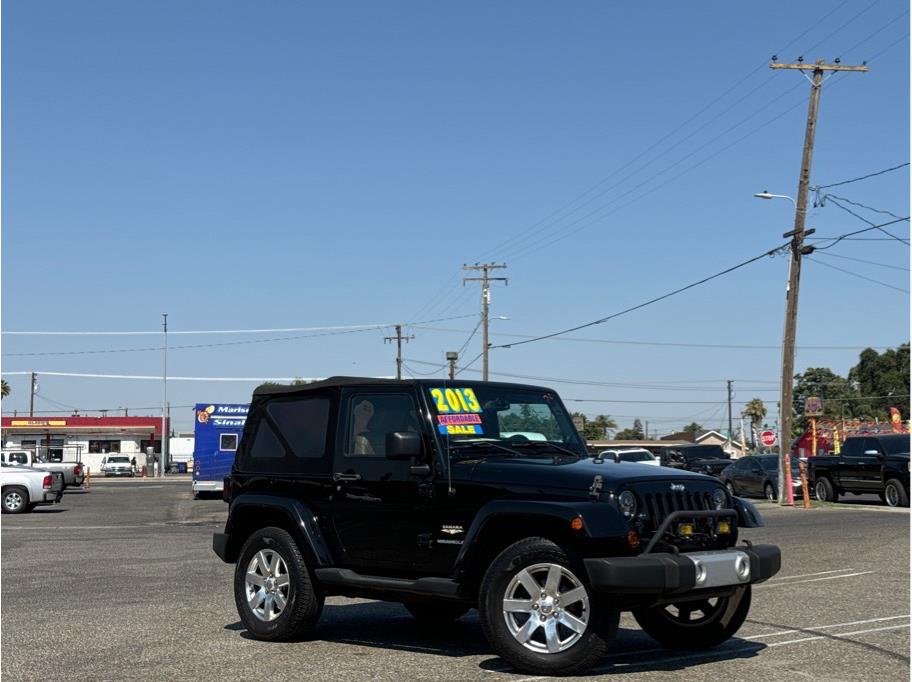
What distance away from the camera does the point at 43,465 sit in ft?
145

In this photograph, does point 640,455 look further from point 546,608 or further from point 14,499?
point 546,608

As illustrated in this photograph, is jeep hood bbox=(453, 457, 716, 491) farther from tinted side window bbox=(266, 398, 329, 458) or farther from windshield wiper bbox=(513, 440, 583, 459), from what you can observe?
tinted side window bbox=(266, 398, 329, 458)

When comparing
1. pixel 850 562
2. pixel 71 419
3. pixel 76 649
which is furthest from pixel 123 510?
pixel 71 419

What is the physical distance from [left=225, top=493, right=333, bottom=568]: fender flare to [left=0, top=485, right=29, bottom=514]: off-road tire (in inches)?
919

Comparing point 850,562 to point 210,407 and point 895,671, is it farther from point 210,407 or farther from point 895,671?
point 210,407

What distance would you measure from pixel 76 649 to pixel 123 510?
2534 cm

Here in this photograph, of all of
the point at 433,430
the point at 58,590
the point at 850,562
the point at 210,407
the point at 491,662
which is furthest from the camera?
the point at 210,407

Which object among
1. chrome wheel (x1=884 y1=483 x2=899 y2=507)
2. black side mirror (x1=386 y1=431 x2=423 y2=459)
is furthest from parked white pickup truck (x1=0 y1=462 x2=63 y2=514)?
black side mirror (x1=386 y1=431 x2=423 y2=459)

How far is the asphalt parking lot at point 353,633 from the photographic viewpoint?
7570mm

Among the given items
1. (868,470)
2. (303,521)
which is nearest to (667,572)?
(303,521)

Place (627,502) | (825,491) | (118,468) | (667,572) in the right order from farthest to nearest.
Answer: (118,468), (825,491), (627,502), (667,572)

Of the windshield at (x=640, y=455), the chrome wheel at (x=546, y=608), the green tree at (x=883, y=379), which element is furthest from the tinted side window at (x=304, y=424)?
the green tree at (x=883, y=379)

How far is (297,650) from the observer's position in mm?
8477

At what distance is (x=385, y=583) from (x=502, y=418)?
58.5 inches
